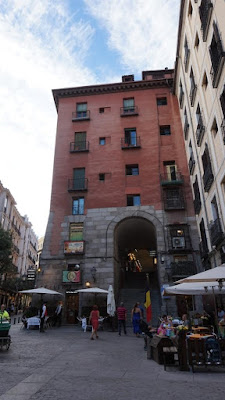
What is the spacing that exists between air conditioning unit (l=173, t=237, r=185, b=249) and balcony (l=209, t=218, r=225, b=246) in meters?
4.94

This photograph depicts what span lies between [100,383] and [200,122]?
18.1 m

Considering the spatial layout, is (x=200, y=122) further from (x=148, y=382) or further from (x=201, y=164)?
(x=148, y=382)

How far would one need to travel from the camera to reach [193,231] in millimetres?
23031

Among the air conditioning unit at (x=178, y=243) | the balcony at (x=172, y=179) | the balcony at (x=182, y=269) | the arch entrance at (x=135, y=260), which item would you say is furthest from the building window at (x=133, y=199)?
the balcony at (x=182, y=269)

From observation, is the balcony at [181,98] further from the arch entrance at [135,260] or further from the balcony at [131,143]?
the arch entrance at [135,260]

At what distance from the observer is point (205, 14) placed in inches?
656

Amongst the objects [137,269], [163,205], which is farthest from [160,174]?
[137,269]

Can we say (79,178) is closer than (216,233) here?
No

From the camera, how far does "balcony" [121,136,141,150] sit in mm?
26688

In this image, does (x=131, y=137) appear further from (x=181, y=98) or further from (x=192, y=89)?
(x=192, y=89)

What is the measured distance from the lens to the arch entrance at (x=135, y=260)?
23891mm

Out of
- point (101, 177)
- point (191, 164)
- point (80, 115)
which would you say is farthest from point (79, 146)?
point (191, 164)

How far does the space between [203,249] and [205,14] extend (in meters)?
14.8

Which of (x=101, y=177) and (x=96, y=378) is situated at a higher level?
(x=101, y=177)
